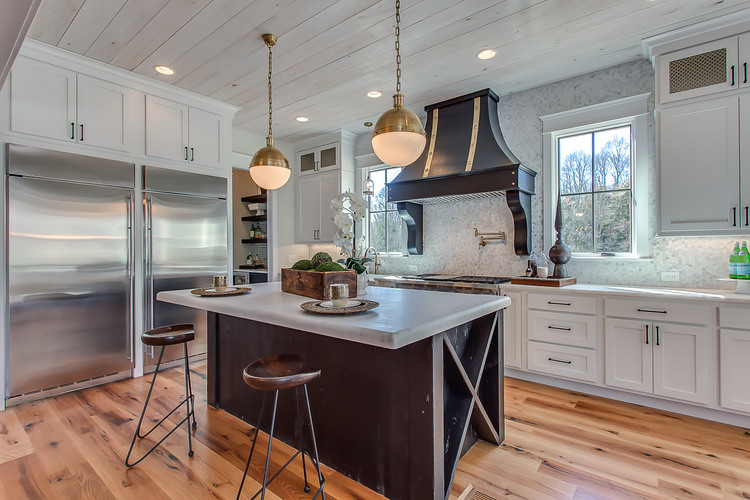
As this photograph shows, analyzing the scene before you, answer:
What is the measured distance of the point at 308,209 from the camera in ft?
16.7

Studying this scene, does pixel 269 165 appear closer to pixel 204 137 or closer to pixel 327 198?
pixel 204 137

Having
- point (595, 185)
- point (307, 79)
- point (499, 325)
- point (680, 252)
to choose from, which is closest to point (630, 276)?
point (680, 252)

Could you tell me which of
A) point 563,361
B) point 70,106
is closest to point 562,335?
point 563,361

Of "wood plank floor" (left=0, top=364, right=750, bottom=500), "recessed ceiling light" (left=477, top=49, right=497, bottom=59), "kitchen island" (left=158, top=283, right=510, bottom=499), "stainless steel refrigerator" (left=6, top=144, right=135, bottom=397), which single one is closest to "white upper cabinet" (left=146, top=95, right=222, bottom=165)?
"stainless steel refrigerator" (left=6, top=144, right=135, bottom=397)

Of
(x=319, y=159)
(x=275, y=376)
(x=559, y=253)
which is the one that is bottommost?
(x=275, y=376)

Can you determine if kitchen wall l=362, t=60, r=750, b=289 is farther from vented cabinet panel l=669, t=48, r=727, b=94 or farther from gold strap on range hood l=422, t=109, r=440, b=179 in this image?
gold strap on range hood l=422, t=109, r=440, b=179

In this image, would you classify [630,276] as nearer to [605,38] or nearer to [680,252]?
[680,252]

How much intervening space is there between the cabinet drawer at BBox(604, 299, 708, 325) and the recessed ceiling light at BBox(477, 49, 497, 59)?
2.05 m

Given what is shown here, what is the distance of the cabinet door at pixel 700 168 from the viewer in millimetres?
2455

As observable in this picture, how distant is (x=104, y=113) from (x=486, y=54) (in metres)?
3.16

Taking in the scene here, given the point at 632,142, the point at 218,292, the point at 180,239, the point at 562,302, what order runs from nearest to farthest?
1. the point at 218,292
2. the point at 562,302
3. the point at 632,142
4. the point at 180,239

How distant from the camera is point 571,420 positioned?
246cm

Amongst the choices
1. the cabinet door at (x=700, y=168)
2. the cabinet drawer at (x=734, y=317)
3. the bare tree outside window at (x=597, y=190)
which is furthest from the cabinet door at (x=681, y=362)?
the bare tree outside window at (x=597, y=190)

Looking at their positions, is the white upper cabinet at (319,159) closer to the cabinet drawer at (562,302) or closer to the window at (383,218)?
the window at (383,218)
